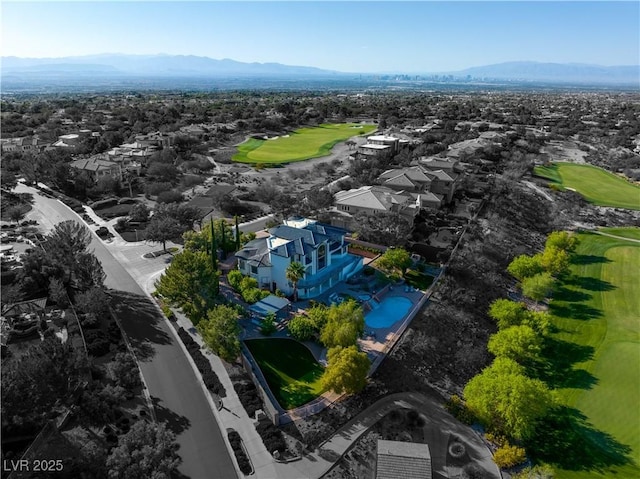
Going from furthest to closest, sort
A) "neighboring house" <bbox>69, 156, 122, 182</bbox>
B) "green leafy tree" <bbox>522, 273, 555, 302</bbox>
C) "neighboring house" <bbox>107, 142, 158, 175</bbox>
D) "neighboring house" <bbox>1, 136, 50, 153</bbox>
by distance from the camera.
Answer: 1. "neighboring house" <bbox>1, 136, 50, 153</bbox>
2. "neighboring house" <bbox>107, 142, 158, 175</bbox>
3. "neighboring house" <bbox>69, 156, 122, 182</bbox>
4. "green leafy tree" <bbox>522, 273, 555, 302</bbox>

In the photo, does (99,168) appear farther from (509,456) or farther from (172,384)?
(509,456)

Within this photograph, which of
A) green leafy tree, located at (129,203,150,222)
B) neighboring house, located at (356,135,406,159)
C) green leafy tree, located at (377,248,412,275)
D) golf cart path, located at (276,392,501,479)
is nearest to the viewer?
golf cart path, located at (276,392,501,479)

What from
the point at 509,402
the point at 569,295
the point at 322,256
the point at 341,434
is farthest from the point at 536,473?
the point at 569,295

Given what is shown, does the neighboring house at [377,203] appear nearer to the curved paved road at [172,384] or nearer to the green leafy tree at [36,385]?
the curved paved road at [172,384]

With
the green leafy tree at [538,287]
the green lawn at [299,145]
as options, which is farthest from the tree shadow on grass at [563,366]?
the green lawn at [299,145]

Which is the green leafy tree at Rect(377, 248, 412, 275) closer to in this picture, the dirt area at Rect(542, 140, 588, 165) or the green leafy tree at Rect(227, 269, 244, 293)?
the green leafy tree at Rect(227, 269, 244, 293)

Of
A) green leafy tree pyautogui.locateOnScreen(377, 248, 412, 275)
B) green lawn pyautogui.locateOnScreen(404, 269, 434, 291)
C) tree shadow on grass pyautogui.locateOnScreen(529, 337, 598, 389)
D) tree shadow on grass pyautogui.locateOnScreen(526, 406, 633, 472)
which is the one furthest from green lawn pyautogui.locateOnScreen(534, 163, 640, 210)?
tree shadow on grass pyautogui.locateOnScreen(526, 406, 633, 472)
